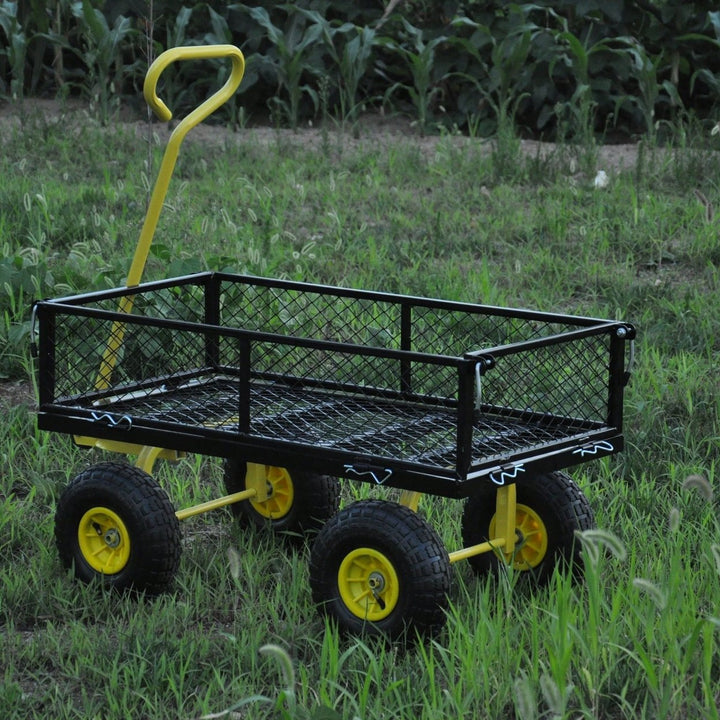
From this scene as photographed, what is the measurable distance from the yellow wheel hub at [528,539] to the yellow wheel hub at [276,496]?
756mm

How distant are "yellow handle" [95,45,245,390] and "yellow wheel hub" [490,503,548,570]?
122cm

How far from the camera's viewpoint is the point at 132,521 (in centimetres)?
376

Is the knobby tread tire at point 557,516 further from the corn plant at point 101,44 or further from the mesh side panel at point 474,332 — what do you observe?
the corn plant at point 101,44

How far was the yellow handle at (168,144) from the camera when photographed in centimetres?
385

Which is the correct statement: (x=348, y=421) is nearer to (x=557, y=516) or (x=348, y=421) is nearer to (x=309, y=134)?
(x=557, y=516)

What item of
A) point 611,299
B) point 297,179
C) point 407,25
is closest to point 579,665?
point 611,299

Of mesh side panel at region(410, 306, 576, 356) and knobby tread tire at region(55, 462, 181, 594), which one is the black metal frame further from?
mesh side panel at region(410, 306, 576, 356)

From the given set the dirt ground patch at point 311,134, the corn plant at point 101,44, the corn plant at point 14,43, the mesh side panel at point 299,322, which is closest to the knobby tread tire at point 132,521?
the mesh side panel at point 299,322

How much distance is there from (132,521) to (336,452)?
0.64m

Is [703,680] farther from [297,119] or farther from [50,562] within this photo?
[297,119]

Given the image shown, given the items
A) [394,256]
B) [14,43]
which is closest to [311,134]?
[14,43]

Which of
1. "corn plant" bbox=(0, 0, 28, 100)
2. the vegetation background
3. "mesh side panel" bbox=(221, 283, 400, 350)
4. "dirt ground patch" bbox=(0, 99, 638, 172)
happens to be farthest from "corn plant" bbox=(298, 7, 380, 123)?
"mesh side panel" bbox=(221, 283, 400, 350)

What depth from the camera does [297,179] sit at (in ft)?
27.1

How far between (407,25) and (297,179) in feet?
7.45
